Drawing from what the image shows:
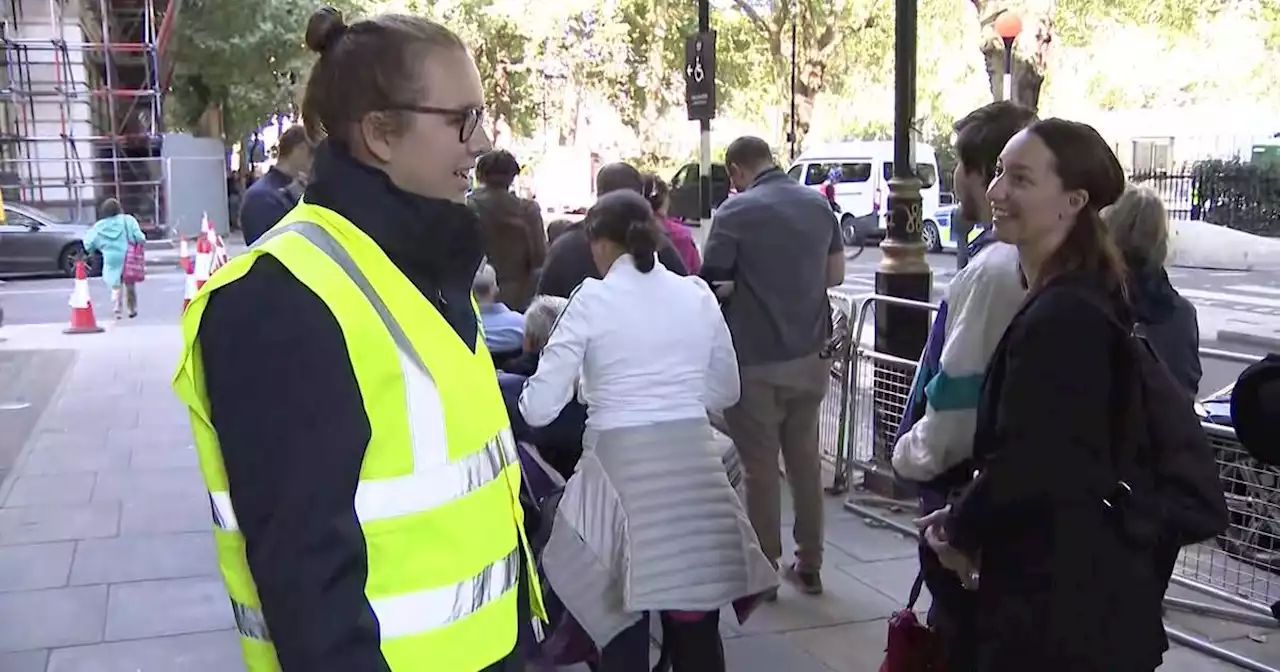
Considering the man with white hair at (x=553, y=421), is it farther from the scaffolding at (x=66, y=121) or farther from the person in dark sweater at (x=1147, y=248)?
the scaffolding at (x=66, y=121)

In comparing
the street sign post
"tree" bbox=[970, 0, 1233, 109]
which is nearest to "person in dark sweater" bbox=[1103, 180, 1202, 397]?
the street sign post

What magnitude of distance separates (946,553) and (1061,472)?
419 millimetres

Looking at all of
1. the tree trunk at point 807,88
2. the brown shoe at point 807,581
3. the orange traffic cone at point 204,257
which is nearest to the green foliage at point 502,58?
the tree trunk at point 807,88

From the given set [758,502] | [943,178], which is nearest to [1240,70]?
[943,178]

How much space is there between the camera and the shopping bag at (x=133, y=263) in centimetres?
1391

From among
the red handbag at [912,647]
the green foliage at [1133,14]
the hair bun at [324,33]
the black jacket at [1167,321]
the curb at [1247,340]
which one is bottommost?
the curb at [1247,340]

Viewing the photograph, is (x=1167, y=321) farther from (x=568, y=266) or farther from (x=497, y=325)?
(x=497, y=325)

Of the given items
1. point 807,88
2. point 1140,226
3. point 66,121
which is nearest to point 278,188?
point 1140,226

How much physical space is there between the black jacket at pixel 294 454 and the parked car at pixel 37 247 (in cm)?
1983

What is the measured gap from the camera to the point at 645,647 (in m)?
3.67

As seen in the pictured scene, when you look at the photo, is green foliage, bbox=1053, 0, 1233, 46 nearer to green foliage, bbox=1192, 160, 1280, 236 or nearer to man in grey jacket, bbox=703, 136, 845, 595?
green foliage, bbox=1192, 160, 1280, 236

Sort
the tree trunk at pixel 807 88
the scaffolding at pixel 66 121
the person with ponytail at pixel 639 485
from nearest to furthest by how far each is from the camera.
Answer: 1. the person with ponytail at pixel 639 485
2. the scaffolding at pixel 66 121
3. the tree trunk at pixel 807 88

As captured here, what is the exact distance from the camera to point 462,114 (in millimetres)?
1792

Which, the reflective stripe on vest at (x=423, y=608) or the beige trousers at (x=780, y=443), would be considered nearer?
the reflective stripe on vest at (x=423, y=608)
